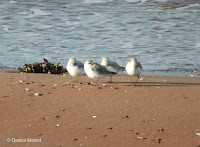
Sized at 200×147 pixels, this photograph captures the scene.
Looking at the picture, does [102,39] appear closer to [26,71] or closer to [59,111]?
[26,71]

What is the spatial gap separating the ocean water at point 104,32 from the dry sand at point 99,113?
3438mm

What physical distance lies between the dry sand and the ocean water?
344 cm

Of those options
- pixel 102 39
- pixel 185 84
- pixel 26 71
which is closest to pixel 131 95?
pixel 185 84

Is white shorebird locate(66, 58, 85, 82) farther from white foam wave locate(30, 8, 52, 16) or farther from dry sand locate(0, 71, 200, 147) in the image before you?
white foam wave locate(30, 8, 52, 16)

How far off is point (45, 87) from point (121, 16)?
12.3 meters

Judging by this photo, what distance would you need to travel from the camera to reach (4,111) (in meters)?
7.95

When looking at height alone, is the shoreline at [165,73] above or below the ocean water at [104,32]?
below

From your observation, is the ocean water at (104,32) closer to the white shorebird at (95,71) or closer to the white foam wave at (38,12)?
the white foam wave at (38,12)

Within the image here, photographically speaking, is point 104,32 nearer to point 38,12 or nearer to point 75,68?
point 38,12

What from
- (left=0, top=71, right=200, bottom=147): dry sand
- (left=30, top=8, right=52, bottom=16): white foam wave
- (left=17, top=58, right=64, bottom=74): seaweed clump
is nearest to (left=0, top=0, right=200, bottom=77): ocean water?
(left=30, top=8, right=52, bottom=16): white foam wave

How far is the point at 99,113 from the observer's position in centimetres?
789

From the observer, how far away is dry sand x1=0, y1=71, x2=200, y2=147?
6.78 meters

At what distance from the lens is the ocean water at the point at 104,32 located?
14414 mm

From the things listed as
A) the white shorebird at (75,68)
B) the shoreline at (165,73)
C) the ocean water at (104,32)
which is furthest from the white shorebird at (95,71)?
the ocean water at (104,32)
